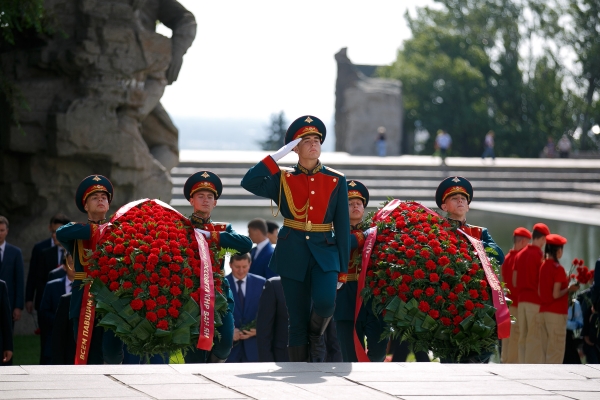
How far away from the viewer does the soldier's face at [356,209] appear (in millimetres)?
7543

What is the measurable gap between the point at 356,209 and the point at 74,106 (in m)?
5.80

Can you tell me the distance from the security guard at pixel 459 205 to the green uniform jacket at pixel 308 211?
1056mm

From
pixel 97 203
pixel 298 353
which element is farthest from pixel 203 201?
pixel 298 353

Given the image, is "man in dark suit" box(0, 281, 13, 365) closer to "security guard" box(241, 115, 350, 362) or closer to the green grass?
the green grass

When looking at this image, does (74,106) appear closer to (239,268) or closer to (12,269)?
(12,269)

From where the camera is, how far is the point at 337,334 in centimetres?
754

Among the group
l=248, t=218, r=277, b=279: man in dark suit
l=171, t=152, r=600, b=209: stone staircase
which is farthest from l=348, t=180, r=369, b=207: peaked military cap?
l=171, t=152, r=600, b=209: stone staircase

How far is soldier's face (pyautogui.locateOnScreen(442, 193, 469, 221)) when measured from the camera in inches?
287

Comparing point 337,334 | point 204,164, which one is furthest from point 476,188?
point 337,334

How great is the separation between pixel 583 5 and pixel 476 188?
23835mm

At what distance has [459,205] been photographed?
7.27m

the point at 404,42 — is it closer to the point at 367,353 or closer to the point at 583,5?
the point at 583,5

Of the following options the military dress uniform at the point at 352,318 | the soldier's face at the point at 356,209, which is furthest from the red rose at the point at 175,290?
the soldier's face at the point at 356,209

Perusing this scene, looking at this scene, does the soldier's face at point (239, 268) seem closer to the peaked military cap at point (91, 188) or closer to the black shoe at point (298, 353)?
the peaked military cap at point (91, 188)
